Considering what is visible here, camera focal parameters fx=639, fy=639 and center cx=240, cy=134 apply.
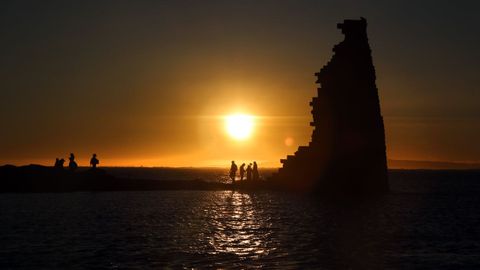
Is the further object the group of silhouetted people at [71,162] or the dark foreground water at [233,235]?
the group of silhouetted people at [71,162]

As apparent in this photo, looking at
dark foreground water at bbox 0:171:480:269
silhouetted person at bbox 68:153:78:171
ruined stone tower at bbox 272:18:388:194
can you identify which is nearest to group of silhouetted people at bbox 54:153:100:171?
silhouetted person at bbox 68:153:78:171

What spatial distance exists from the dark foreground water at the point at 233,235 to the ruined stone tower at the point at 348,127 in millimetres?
8472

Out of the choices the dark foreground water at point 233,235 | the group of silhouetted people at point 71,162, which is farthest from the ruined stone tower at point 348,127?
the group of silhouetted people at point 71,162

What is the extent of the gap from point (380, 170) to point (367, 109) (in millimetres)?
6490

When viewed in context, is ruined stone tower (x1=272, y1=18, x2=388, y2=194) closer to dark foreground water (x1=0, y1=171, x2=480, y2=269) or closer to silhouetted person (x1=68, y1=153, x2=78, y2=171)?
dark foreground water (x1=0, y1=171, x2=480, y2=269)

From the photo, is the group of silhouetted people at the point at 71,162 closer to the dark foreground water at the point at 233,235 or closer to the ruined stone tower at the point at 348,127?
the dark foreground water at the point at 233,235

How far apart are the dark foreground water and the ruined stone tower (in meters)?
8.47

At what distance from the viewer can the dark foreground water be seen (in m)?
26.2

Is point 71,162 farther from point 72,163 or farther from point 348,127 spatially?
point 348,127

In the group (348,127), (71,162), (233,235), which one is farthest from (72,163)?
(233,235)

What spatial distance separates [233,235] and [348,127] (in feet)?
109

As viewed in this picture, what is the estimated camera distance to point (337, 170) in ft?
216

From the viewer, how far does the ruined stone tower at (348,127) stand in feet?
215

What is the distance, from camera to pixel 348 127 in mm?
65750
